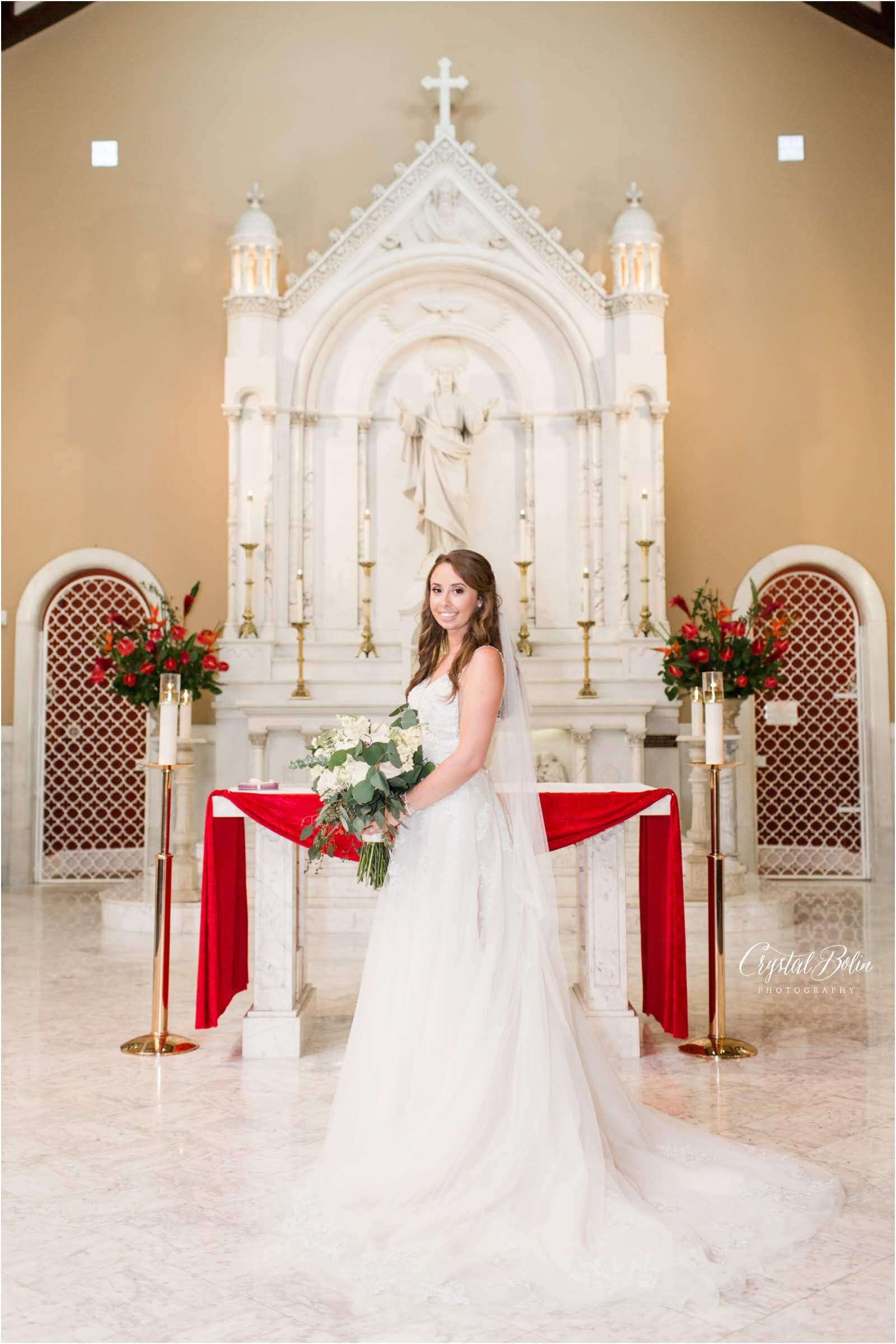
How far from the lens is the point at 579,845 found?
5.25m

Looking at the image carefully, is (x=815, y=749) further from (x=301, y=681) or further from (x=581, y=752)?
(x=301, y=681)

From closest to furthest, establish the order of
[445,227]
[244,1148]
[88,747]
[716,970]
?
[244,1148] < [716,970] < [445,227] < [88,747]

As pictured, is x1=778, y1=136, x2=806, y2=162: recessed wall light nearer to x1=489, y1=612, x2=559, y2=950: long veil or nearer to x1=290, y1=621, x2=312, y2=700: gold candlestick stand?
x1=290, y1=621, x2=312, y2=700: gold candlestick stand

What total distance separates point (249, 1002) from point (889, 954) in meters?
3.66

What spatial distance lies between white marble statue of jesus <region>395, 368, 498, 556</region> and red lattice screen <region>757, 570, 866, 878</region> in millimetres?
2917

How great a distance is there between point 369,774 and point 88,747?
771 centimetres

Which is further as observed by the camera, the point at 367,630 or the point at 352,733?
the point at 367,630

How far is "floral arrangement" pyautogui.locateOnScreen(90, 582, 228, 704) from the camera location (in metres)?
8.09

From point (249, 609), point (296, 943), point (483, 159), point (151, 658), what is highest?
point (483, 159)

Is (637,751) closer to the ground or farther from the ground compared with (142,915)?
farther from the ground

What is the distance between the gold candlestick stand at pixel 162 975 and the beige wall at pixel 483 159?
5.47 meters

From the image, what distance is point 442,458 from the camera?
9.63 meters

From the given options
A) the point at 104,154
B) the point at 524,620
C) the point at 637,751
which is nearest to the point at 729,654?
the point at 637,751

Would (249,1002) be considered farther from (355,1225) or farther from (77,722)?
(77,722)
